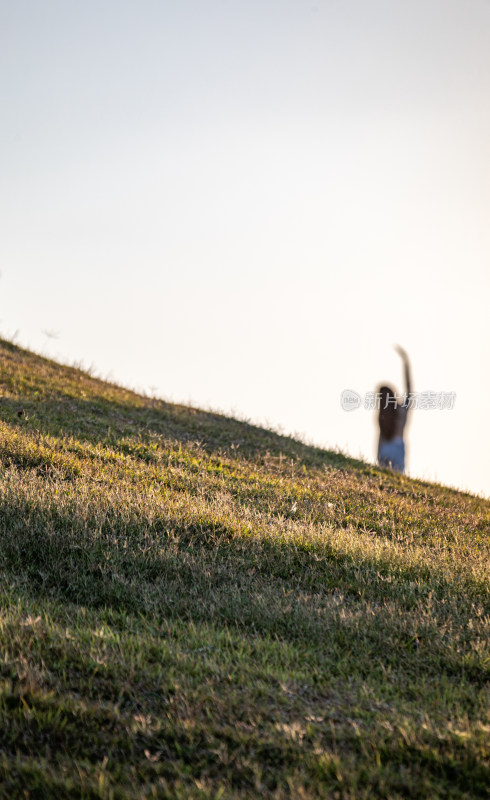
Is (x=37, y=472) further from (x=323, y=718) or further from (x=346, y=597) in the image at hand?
(x=323, y=718)

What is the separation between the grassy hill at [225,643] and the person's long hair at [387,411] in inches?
603

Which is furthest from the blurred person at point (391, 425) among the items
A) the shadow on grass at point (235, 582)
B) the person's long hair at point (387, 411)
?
the shadow on grass at point (235, 582)

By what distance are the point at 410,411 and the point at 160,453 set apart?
54.5ft

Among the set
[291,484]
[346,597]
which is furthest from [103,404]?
[346,597]

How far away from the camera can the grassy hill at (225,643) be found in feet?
10.4

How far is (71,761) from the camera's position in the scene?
314cm

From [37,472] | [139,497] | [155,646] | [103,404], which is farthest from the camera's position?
[103,404]

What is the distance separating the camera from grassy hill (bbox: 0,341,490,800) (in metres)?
3.18

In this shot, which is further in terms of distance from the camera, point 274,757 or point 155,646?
point 155,646

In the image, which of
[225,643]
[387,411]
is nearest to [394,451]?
[387,411]

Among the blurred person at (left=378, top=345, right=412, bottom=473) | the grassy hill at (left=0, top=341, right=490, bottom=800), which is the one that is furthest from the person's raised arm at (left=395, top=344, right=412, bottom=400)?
the grassy hill at (left=0, top=341, right=490, bottom=800)

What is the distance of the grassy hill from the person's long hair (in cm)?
1531

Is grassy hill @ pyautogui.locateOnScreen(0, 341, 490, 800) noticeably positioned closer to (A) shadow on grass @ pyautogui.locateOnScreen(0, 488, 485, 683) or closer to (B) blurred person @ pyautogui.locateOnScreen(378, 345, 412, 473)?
(A) shadow on grass @ pyautogui.locateOnScreen(0, 488, 485, 683)

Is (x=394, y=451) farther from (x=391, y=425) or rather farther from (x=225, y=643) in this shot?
(x=225, y=643)
